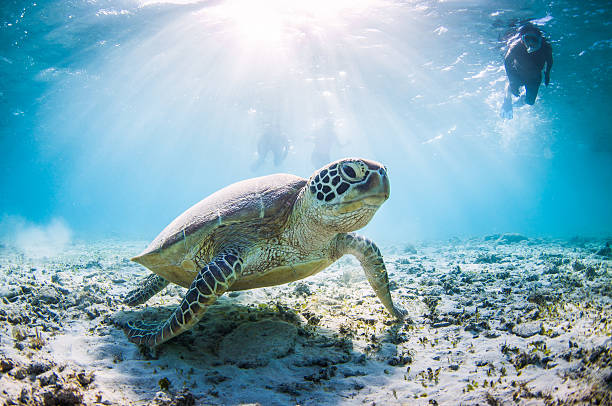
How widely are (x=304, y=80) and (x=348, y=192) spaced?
2176cm

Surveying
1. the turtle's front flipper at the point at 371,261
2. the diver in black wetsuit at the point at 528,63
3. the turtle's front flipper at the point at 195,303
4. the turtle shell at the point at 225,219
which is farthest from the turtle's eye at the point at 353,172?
the diver in black wetsuit at the point at 528,63

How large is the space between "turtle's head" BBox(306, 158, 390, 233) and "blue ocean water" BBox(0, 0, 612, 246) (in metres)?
14.1

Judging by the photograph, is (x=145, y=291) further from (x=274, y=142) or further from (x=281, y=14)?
(x=274, y=142)

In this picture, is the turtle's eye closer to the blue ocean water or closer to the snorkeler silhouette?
the blue ocean water

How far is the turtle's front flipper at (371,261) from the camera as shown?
3.78m

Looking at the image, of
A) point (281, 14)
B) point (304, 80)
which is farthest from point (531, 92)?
point (304, 80)

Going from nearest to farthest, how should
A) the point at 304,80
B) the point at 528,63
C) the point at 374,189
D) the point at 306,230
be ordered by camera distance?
the point at 374,189
the point at 306,230
the point at 528,63
the point at 304,80

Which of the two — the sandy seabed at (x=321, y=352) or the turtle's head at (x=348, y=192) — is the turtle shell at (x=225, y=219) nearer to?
the turtle's head at (x=348, y=192)

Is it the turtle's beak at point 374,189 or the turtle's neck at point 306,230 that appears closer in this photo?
the turtle's beak at point 374,189

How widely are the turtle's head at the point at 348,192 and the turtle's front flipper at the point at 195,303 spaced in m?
1.10

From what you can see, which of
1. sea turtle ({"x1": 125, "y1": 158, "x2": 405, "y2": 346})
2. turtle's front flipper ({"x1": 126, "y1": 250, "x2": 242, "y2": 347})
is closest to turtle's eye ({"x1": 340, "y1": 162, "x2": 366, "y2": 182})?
sea turtle ({"x1": 125, "y1": 158, "x2": 405, "y2": 346})

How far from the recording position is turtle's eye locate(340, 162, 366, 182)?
2820mm

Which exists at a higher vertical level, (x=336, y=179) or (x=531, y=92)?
(x=531, y=92)

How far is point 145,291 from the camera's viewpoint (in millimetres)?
4500
